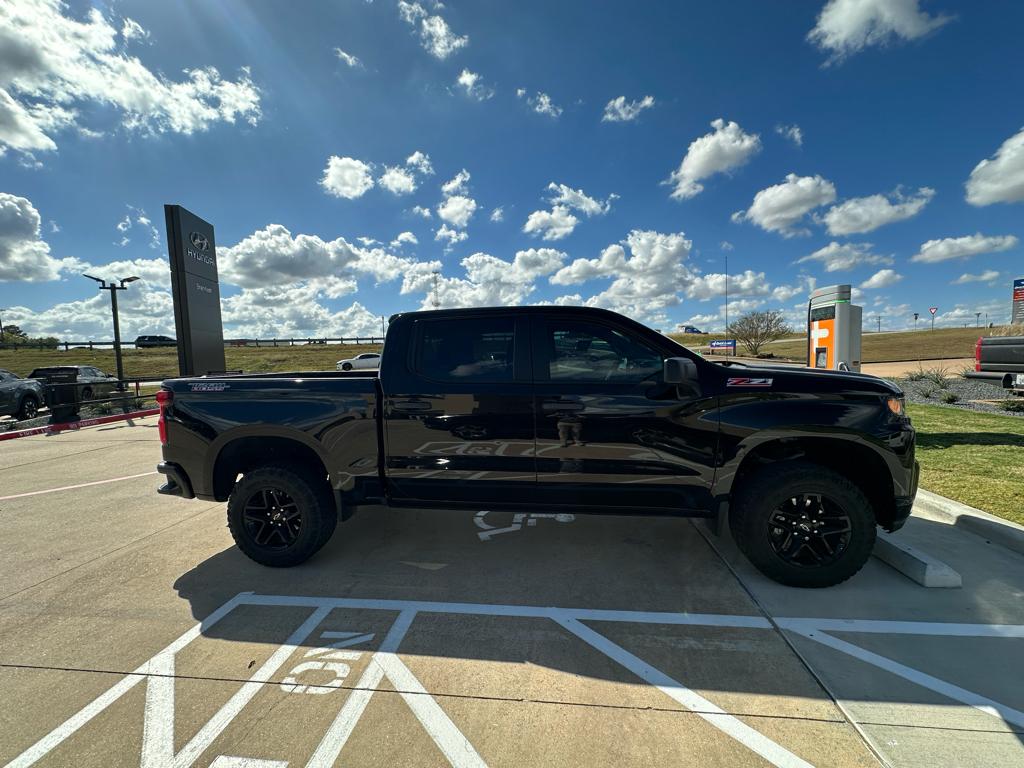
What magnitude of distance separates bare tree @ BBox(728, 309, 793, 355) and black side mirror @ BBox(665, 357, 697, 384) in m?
40.7

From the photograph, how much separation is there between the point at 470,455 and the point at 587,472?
84cm

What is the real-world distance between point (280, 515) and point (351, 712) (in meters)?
1.83

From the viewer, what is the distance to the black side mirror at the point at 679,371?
2.80m

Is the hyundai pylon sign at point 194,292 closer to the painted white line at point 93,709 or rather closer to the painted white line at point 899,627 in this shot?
the painted white line at point 93,709

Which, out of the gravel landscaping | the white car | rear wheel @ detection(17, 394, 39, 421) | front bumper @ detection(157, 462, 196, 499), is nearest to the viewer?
front bumper @ detection(157, 462, 196, 499)

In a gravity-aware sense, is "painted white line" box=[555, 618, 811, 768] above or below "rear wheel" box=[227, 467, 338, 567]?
below

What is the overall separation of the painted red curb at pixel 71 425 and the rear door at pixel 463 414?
481 inches

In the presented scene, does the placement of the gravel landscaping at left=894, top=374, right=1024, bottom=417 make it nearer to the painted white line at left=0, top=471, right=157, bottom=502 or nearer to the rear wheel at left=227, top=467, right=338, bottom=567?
the rear wheel at left=227, top=467, right=338, bottom=567

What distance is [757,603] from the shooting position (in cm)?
293

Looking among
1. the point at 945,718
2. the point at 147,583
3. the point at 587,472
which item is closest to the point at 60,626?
the point at 147,583

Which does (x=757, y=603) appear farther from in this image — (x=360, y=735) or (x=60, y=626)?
(x=60, y=626)

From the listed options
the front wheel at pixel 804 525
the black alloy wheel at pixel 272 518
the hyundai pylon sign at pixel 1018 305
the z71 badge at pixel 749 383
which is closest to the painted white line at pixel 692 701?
the front wheel at pixel 804 525

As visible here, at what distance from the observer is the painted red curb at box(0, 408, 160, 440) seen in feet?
33.4

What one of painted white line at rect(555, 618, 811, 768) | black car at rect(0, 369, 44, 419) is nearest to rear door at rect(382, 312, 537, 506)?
painted white line at rect(555, 618, 811, 768)
